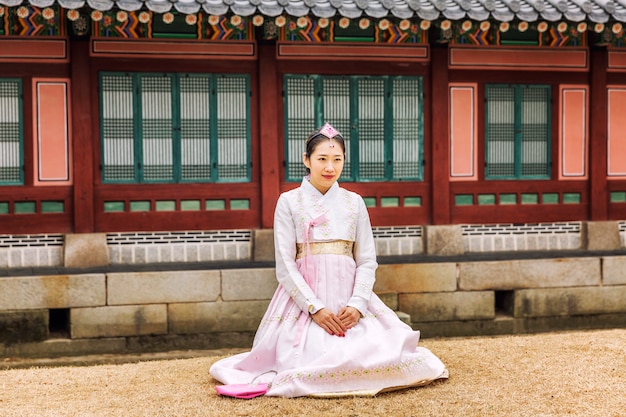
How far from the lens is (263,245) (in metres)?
9.88

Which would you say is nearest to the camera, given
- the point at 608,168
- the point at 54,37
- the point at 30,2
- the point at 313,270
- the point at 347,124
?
the point at 313,270

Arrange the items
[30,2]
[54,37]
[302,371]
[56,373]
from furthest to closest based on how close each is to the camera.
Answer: [54,37] → [30,2] → [56,373] → [302,371]

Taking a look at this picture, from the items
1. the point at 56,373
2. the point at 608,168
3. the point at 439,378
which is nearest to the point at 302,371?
the point at 439,378

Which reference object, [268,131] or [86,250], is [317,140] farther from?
[86,250]

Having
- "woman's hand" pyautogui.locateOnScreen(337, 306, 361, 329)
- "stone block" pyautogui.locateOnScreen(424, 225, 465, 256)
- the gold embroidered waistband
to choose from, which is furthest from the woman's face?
"stone block" pyautogui.locateOnScreen(424, 225, 465, 256)

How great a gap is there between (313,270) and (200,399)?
1293mm

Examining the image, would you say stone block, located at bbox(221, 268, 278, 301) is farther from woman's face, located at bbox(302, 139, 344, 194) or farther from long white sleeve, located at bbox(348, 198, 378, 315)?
woman's face, located at bbox(302, 139, 344, 194)

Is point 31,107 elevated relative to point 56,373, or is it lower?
elevated

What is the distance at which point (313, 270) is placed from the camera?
6.09 metres

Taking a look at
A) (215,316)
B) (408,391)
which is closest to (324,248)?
(408,391)

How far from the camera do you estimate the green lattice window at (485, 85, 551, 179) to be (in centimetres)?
1062

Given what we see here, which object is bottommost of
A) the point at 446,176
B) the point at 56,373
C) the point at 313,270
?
the point at 56,373

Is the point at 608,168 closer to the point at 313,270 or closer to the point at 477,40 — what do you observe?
the point at 477,40

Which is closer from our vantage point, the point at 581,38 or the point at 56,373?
the point at 56,373
